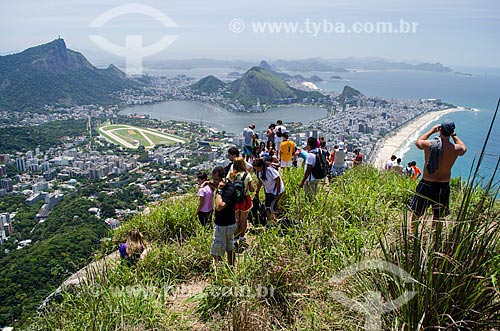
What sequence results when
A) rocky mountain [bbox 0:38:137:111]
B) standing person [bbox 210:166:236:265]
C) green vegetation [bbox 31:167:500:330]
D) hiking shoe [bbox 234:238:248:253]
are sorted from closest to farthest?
green vegetation [bbox 31:167:500:330]
standing person [bbox 210:166:236:265]
hiking shoe [bbox 234:238:248:253]
rocky mountain [bbox 0:38:137:111]

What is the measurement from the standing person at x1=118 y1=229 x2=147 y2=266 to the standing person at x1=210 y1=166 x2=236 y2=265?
102 centimetres

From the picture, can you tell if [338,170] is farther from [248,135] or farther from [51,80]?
[51,80]

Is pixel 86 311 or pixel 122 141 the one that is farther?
pixel 122 141

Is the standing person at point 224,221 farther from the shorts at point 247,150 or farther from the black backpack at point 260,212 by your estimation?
the shorts at point 247,150

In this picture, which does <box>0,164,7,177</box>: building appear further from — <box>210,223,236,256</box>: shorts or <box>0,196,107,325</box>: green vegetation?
<box>210,223,236,256</box>: shorts

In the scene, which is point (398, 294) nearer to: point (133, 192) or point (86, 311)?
point (86, 311)

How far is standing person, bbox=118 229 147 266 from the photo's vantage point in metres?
4.32

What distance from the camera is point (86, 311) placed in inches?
128

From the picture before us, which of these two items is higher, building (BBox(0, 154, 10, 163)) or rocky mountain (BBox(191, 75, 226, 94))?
rocky mountain (BBox(191, 75, 226, 94))

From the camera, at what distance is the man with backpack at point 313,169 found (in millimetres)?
5156

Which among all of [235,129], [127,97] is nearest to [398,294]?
[235,129]

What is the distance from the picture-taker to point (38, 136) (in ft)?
167

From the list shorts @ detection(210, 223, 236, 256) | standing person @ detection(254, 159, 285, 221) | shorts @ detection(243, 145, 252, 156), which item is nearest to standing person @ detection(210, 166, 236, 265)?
shorts @ detection(210, 223, 236, 256)

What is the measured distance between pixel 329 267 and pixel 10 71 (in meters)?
99.6
